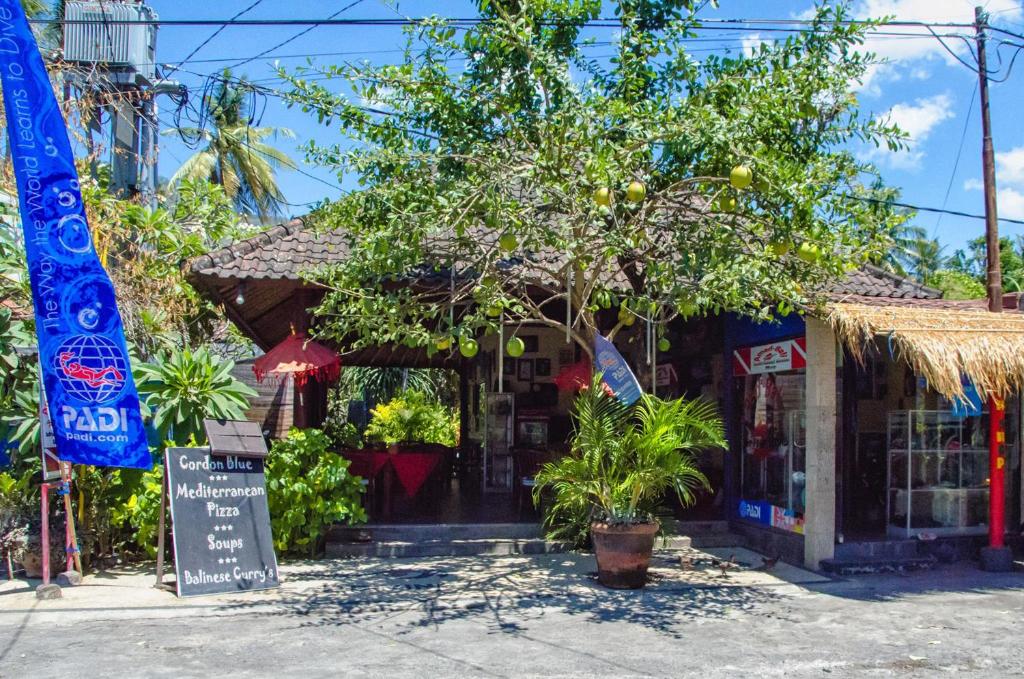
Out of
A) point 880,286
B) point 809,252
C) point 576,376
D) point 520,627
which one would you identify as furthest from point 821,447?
point 520,627

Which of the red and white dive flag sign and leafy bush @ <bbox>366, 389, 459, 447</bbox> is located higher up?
the red and white dive flag sign

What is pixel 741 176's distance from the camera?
22.5 ft

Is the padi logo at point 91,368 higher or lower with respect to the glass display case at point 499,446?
higher

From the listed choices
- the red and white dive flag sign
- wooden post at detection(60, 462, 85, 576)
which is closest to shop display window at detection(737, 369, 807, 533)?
the red and white dive flag sign

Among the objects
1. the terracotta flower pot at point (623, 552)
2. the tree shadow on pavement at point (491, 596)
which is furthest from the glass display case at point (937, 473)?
the terracotta flower pot at point (623, 552)

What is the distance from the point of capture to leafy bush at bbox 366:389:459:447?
48.2 feet

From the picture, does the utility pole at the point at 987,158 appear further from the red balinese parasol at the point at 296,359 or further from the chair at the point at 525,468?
the red balinese parasol at the point at 296,359

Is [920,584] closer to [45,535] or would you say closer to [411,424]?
[45,535]

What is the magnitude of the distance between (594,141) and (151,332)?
6.36m

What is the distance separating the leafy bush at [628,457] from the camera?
769cm

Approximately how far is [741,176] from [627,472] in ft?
9.13

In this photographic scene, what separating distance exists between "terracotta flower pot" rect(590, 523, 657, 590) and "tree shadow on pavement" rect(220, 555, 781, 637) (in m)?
0.13

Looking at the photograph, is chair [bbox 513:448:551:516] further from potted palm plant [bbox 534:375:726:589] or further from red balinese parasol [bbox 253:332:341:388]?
red balinese parasol [bbox 253:332:341:388]

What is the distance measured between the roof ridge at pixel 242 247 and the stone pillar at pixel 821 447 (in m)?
5.97
